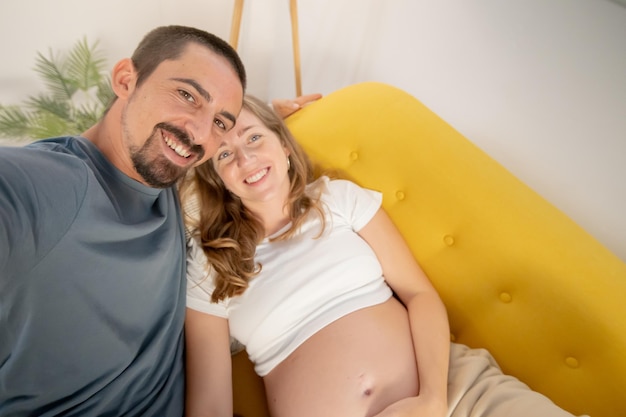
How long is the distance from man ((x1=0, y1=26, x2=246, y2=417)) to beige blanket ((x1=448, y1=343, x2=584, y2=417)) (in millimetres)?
763

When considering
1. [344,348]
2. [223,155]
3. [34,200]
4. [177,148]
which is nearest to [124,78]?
[177,148]

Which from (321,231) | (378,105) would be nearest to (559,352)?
(321,231)

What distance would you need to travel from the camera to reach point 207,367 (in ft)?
3.71

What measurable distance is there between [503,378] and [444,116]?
1.08 m

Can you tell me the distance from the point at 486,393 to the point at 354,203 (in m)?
0.64

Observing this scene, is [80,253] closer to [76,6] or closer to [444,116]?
[444,116]

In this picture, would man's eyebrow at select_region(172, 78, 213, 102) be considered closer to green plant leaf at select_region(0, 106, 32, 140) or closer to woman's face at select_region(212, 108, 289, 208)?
woman's face at select_region(212, 108, 289, 208)

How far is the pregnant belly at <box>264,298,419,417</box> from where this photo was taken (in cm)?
101

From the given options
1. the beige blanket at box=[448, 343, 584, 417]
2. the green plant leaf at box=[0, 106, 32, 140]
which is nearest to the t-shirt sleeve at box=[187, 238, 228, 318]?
the beige blanket at box=[448, 343, 584, 417]

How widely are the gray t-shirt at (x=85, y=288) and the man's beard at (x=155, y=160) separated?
0.18 feet

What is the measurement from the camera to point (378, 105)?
1.43m

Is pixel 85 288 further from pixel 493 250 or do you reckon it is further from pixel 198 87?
pixel 493 250

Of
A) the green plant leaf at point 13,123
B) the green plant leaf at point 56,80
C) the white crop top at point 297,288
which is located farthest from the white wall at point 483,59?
the white crop top at point 297,288

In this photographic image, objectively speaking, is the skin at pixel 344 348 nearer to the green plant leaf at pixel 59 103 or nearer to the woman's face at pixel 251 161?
the woman's face at pixel 251 161
